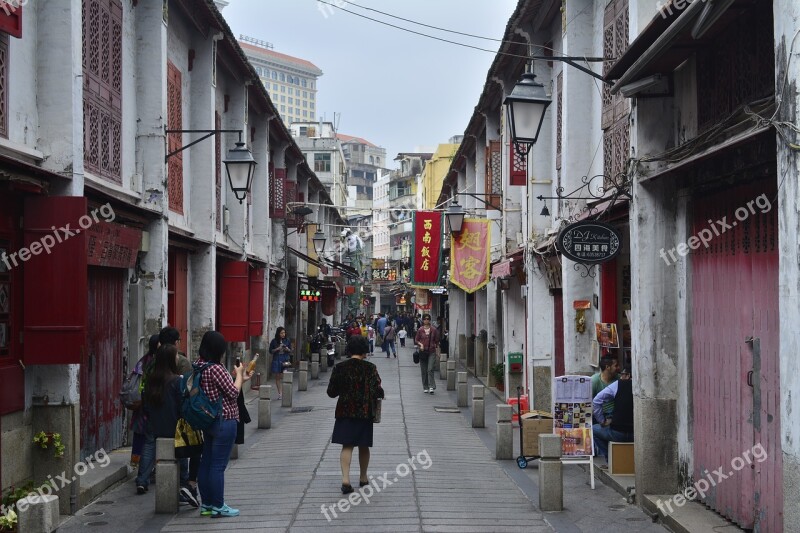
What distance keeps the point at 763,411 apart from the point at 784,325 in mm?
1433

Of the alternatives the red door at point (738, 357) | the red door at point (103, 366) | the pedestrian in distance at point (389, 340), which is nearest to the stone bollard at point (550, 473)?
the red door at point (738, 357)

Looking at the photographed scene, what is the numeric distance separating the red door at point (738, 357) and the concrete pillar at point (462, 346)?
80.3 feet

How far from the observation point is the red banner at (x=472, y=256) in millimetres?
20906

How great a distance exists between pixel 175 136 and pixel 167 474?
28.4ft

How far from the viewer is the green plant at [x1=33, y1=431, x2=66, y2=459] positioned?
29.6 ft

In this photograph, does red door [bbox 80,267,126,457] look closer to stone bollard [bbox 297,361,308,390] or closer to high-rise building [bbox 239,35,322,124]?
stone bollard [bbox 297,361,308,390]

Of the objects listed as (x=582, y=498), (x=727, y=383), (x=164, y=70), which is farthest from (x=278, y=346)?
(x=727, y=383)

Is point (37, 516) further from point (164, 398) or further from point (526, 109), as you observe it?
point (526, 109)

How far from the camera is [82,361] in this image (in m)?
9.04

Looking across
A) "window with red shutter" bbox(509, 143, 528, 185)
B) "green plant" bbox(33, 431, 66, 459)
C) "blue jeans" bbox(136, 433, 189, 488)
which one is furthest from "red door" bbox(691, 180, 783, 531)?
"window with red shutter" bbox(509, 143, 528, 185)

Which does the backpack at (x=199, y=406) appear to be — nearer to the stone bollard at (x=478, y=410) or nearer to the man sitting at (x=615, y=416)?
the man sitting at (x=615, y=416)

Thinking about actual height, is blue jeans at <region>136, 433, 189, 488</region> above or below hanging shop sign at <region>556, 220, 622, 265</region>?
below

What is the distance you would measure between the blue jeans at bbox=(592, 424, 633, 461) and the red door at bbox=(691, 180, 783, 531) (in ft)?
6.53

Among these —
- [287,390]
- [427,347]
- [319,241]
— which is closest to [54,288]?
[287,390]
